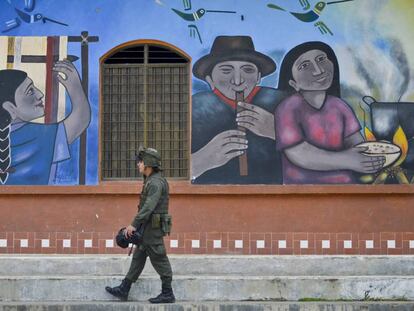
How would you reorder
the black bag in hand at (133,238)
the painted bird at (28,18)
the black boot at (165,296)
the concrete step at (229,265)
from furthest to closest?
the painted bird at (28,18), the concrete step at (229,265), the black boot at (165,296), the black bag in hand at (133,238)

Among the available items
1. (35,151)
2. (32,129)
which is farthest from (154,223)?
(32,129)

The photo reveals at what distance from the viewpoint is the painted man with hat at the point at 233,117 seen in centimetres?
Answer: 1426

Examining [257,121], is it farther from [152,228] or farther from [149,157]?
[152,228]

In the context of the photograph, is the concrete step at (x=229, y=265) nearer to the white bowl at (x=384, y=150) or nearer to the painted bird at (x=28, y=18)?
the white bowl at (x=384, y=150)

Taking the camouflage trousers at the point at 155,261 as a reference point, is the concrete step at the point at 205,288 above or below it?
below

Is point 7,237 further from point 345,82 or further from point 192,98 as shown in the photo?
point 345,82

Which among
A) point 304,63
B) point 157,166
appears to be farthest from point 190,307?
point 304,63

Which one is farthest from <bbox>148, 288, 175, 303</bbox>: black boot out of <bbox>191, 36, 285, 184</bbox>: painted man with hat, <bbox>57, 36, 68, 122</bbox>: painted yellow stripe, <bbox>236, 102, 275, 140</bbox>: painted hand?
<bbox>57, 36, 68, 122</bbox>: painted yellow stripe

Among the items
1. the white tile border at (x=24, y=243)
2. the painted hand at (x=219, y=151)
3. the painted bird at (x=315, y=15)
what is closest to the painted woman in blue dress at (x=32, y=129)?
→ the white tile border at (x=24, y=243)

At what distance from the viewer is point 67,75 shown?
14438 millimetres

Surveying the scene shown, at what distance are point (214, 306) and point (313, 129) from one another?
3513 mm

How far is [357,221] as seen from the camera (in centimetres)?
1418

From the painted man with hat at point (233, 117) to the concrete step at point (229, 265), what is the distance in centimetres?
130

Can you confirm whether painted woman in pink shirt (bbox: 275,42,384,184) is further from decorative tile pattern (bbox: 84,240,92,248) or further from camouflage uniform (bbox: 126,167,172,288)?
decorative tile pattern (bbox: 84,240,92,248)
